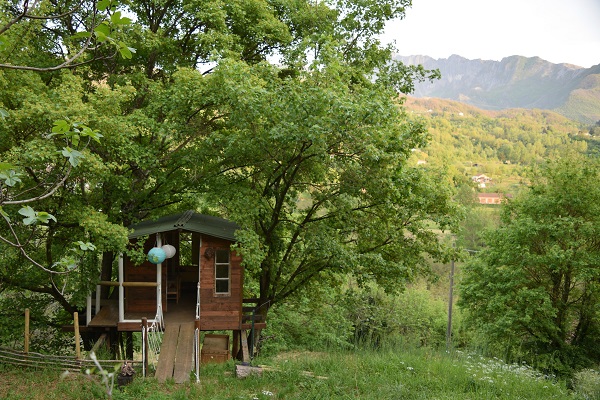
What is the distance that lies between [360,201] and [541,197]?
8.85 m

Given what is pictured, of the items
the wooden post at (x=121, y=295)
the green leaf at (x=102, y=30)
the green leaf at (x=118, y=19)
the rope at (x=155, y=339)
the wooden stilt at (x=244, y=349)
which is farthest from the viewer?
the wooden post at (x=121, y=295)

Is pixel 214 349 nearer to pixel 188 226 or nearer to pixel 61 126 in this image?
pixel 188 226

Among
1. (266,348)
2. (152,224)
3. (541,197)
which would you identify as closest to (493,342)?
(541,197)

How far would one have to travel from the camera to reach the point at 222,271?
35.0ft

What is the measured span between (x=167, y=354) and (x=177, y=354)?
186mm

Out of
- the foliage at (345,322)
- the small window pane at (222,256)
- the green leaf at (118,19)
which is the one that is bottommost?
the foliage at (345,322)

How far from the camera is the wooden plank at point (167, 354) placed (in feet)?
28.0

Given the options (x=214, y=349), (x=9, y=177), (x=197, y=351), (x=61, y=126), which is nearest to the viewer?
(x=61, y=126)

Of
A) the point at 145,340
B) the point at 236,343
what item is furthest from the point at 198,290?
the point at 236,343

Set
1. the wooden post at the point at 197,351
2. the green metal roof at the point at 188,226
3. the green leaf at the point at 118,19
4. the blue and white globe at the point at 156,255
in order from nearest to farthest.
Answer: the green leaf at the point at 118,19 < the wooden post at the point at 197,351 < the blue and white globe at the point at 156,255 < the green metal roof at the point at 188,226

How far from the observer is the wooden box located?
34.8 ft

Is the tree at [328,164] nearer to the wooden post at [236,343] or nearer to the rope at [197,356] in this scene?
the wooden post at [236,343]

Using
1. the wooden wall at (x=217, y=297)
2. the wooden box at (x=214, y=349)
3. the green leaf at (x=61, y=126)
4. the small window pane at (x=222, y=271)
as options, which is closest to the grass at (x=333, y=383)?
the wooden box at (x=214, y=349)

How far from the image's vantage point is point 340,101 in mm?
8492
